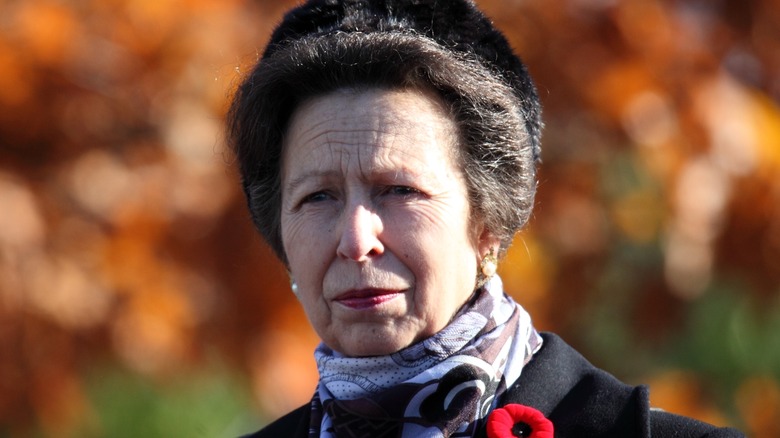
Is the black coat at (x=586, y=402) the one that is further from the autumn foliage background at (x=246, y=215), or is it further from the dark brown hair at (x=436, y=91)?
the autumn foliage background at (x=246, y=215)

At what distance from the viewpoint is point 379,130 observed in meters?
2.78

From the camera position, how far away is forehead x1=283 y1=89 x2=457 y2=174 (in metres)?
2.77

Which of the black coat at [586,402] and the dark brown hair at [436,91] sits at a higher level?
the dark brown hair at [436,91]

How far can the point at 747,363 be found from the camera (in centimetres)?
679

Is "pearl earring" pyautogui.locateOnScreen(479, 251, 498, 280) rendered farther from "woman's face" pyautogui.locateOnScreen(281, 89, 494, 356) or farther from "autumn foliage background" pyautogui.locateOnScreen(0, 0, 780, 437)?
"autumn foliage background" pyautogui.locateOnScreen(0, 0, 780, 437)

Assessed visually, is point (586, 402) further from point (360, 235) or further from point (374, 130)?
point (374, 130)

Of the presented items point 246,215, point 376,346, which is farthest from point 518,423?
point 246,215

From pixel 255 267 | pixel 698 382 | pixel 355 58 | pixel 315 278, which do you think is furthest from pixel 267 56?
pixel 698 382

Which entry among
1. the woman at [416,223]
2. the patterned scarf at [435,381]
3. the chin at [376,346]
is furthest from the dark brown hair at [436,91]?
the chin at [376,346]

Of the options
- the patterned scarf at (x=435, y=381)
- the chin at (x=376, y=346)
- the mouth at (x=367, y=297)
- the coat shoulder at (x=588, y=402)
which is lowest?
the coat shoulder at (x=588, y=402)

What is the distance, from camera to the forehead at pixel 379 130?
277cm

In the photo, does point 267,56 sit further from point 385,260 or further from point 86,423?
point 86,423

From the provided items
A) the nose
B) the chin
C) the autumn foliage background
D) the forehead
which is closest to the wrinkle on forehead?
the forehead

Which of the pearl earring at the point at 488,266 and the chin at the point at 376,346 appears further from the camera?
the pearl earring at the point at 488,266
